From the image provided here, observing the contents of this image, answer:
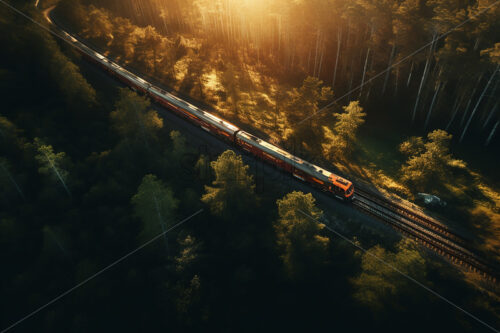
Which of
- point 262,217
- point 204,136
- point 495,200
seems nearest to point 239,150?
point 204,136

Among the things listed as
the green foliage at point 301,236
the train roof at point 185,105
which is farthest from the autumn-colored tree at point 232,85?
the green foliage at point 301,236

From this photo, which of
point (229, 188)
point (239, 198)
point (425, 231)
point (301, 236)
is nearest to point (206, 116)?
point (229, 188)

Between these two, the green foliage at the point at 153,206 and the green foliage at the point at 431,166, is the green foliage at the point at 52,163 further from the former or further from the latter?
the green foliage at the point at 431,166

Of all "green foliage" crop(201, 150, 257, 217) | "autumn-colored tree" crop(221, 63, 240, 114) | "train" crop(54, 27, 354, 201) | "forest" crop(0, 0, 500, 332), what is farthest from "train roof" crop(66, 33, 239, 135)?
"green foliage" crop(201, 150, 257, 217)

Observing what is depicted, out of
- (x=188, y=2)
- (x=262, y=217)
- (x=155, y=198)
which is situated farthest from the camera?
(x=188, y=2)

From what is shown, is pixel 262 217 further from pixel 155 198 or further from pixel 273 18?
pixel 273 18

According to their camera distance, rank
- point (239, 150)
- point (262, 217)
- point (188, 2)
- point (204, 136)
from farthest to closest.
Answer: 1. point (188, 2)
2. point (204, 136)
3. point (239, 150)
4. point (262, 217)
